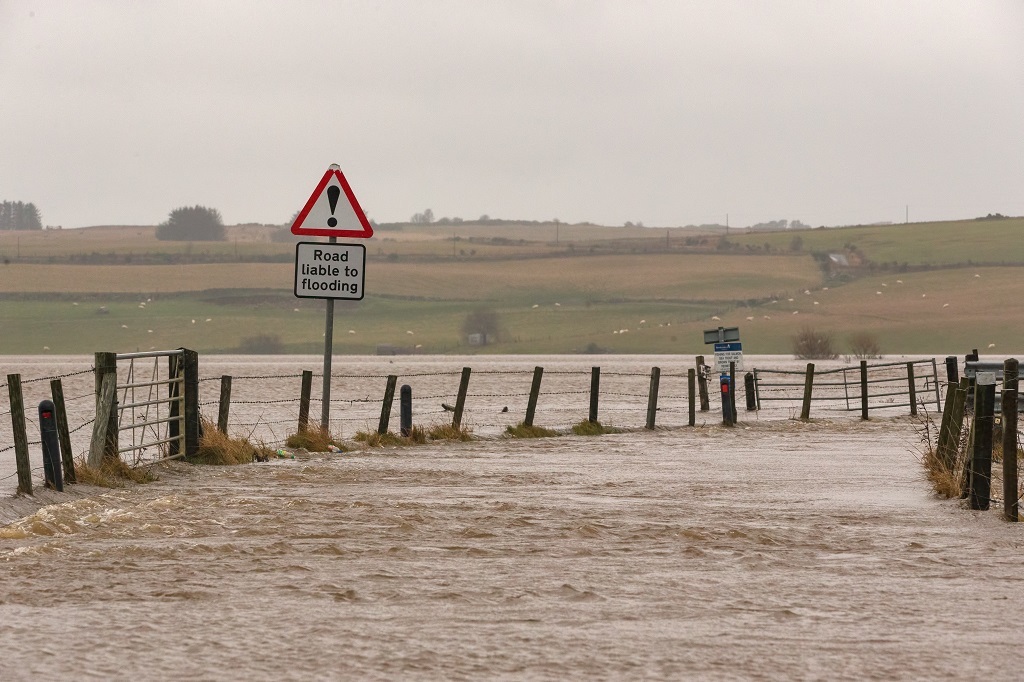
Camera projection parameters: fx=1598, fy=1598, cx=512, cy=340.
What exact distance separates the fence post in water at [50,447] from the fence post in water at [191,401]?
10.8 feet

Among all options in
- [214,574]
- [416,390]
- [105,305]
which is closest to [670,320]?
[105,305]

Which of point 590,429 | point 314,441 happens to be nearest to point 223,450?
point 314,441

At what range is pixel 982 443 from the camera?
12.0m

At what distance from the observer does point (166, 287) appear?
158 meters

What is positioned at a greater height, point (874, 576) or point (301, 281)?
point (301, 281)

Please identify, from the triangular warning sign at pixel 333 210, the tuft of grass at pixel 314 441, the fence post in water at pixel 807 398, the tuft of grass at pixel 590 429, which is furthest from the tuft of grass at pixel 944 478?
the fence post in water at pixel 807 398

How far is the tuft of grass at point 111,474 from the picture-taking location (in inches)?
514

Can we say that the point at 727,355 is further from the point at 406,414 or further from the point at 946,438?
the point at 946,438

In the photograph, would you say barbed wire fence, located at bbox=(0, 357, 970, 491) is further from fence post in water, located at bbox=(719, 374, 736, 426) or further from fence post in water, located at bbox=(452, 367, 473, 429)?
fence post in water, located at bbox=(719, 374, 736, 426)

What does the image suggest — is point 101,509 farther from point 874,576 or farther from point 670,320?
point 670,320

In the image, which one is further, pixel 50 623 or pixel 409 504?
pixel 409 504

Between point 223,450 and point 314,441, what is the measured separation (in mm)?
1981

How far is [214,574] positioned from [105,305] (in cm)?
14461

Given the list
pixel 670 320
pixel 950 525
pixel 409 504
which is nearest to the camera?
pixel 950 525
